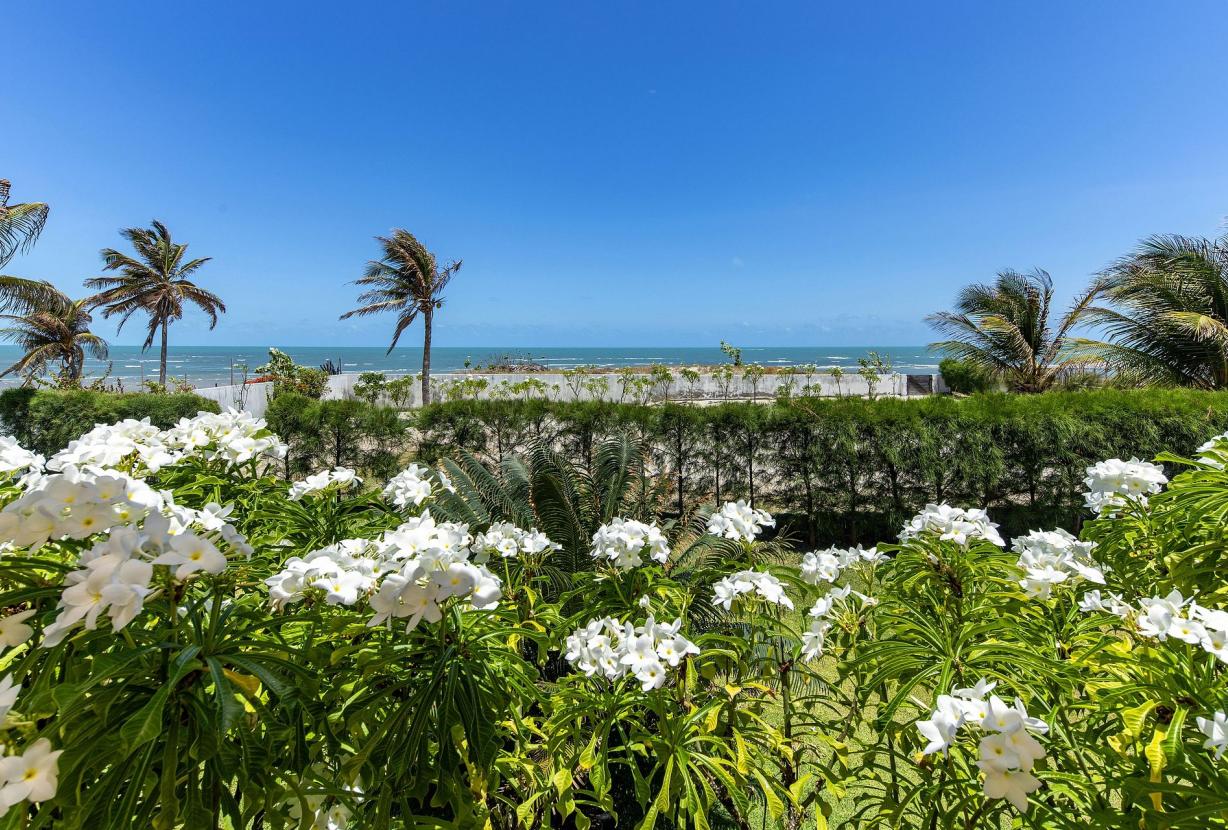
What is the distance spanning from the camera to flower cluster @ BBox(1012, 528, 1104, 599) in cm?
143

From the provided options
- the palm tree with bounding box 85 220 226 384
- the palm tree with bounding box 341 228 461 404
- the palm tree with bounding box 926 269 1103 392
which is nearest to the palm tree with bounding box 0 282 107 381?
the palm tree with bounding box 85 220 226 384

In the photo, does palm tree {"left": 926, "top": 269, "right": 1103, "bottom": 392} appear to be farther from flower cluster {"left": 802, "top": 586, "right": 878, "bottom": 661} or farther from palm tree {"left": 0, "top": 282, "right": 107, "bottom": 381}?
palm tree {"left": 0, "top": 282, "right": 107, "bottom": 381}

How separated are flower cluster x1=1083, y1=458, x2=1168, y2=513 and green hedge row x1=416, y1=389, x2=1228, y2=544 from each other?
3780mm

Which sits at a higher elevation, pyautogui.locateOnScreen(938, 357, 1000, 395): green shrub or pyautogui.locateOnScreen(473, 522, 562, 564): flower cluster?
pyautogui.locateOnScreen(938, 357, 1000, 395): green shrub

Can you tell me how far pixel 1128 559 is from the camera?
1635mm

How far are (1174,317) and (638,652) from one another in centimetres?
1158

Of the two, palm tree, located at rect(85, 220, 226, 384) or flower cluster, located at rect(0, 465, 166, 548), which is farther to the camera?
palm tree, located at rect(85, 220, 226, 384)

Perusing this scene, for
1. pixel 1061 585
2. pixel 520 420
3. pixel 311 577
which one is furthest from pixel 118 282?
pixel 1061 585

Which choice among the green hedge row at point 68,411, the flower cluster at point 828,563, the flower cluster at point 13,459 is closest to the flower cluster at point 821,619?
the flower cluster at point 828,563

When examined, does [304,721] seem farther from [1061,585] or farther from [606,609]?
[1061,585]

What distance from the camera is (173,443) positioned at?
1.80 metres

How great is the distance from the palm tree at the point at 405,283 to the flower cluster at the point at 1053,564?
18.6m

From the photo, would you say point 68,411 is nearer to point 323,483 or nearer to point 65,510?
point 323,483

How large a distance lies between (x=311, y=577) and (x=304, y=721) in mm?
270
